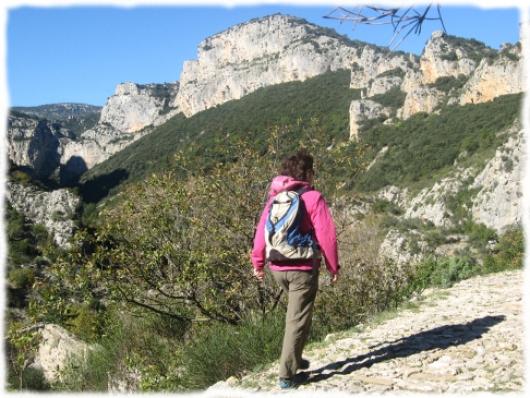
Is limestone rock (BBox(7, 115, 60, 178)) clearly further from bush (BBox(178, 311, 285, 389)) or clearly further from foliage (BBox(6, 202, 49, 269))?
bush (BBox(178, 311, 285, 389))

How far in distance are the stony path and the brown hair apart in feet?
4.77

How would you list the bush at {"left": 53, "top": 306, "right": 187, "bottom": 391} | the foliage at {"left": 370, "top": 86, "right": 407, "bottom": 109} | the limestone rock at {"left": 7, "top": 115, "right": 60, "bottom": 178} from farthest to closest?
the limestone rock at {"left": 7, "top": 115, "right": 60, "bottom": 178}
the foliage at {"left": 370, "top": 86, "right": 407, "bottom": 109}
the bush at {"left": 53, "top": 306, "right": 187, "bottom": 391}

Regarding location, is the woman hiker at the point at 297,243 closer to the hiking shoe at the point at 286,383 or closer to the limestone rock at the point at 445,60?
→ the hiking shoe at the point at 286,383

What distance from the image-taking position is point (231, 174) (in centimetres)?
629

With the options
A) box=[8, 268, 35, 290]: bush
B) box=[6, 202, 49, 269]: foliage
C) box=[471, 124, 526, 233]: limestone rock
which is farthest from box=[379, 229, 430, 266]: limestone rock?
box=[471, 124, 526, 233]: limestone rock

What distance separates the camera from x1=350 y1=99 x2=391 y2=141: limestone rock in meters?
62.7

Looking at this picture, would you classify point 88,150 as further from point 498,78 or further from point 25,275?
point 25,275

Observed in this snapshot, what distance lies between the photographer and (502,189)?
28547mm

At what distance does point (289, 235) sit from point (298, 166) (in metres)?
0.50

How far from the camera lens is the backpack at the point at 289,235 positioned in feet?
11.3

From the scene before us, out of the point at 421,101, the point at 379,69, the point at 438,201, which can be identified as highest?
the point at 379,69

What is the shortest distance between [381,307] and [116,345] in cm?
309

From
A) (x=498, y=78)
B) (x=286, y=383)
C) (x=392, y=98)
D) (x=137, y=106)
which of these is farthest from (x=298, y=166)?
(x=137, y=106)

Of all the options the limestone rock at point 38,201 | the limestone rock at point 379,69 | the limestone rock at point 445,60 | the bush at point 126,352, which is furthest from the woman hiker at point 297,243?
the limestone rock at point 379,69
